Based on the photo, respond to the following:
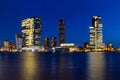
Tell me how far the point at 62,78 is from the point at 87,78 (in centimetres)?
440

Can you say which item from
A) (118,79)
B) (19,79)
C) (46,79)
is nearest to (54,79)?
(46,79)

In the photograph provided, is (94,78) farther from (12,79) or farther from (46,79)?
(12,79)

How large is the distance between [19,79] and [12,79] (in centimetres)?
116

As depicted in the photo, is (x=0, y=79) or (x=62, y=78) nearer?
(x=0, y=79)

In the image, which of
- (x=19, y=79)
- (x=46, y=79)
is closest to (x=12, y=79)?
(x=19, y=79)

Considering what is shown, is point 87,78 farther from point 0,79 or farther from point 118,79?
point 0,79

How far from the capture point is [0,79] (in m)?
64.7

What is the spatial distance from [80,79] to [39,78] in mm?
7042

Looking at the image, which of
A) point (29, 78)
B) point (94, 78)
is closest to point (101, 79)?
point (94, 78)

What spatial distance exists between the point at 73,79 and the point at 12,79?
10267 millimetres

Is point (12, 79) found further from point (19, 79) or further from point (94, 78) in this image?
point (94, 78)

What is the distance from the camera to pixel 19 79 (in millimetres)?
66125

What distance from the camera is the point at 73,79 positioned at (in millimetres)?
67250

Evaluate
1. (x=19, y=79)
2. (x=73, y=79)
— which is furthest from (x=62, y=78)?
(x=19, y=79)
